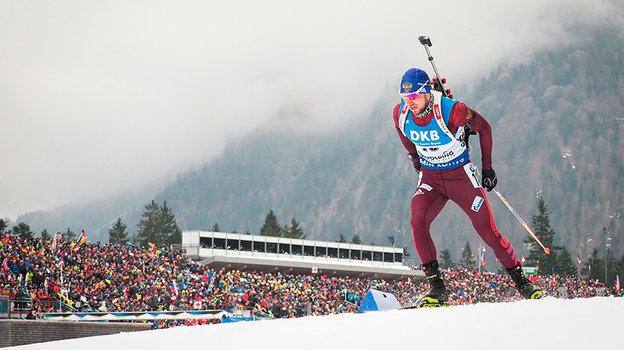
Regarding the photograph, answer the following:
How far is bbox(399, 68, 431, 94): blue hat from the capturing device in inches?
340

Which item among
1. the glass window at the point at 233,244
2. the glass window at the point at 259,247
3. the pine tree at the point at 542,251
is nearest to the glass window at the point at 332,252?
the glass window at the point at 259,247

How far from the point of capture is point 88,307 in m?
27.4

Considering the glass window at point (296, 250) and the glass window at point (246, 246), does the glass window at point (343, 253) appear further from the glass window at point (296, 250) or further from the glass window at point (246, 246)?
the glass window at point (246, 246)

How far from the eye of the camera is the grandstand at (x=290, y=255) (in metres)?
52.5

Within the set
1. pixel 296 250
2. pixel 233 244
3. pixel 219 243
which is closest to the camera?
pixel 219 243

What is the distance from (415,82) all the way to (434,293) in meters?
2.57

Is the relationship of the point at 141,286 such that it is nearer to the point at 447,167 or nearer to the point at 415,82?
the point at 447,167

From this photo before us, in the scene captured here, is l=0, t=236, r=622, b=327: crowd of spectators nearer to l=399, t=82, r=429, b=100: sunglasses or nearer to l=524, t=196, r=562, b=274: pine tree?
l=399, t=82, r=429, b=100: sunglasses

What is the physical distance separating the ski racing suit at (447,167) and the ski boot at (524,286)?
100 mm

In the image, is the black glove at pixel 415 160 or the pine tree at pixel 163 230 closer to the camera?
the black glove at pixel 415 160

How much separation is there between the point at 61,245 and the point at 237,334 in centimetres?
2774

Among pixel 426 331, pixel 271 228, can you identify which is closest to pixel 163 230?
pixel 271 228

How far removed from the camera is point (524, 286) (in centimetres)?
885

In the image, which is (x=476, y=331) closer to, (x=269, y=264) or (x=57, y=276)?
(x=57, y=276)
